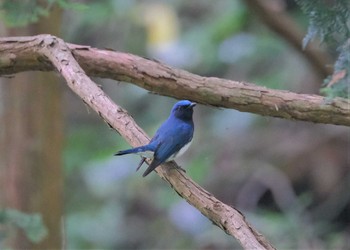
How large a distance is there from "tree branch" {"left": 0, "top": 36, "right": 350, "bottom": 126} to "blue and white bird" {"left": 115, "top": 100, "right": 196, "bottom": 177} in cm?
6

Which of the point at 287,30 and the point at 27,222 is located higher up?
the point at 287,30

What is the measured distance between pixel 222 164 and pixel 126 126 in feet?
12.1

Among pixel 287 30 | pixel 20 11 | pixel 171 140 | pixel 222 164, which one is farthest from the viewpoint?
pixel 222 164

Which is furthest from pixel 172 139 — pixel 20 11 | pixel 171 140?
pixel 20 11

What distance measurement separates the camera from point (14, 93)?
12.7 feet

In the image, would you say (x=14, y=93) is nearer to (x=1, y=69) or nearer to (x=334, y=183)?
(x=1, y=69)

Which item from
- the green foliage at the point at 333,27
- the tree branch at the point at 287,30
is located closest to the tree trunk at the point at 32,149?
the tree branch at the point at 287,30

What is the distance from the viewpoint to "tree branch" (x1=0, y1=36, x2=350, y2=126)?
90.6 inches

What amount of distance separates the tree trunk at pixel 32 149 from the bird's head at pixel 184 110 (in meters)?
1.54

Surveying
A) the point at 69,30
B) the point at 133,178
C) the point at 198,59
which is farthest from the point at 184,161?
the point at 69,30

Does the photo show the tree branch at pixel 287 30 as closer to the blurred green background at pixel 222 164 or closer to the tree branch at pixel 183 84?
the blurred green background at pixel 222 164

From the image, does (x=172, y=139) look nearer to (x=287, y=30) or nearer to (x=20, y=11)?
(x=20, y=11)

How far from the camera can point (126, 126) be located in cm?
210

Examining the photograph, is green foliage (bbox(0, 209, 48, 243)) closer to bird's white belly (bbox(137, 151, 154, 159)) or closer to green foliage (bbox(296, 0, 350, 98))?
bird's white belly (bbox(137, 151, 154, 159))
